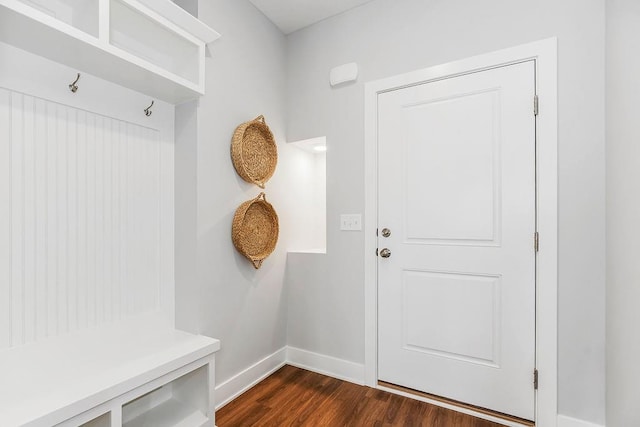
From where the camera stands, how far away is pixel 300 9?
87.1 inches

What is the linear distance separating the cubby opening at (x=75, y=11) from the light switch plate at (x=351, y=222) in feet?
5.35

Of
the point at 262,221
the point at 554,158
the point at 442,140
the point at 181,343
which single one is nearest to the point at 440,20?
the point at 442,140

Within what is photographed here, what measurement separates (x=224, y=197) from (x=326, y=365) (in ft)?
4.60

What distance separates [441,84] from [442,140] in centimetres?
34

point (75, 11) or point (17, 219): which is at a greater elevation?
point (75, 11)

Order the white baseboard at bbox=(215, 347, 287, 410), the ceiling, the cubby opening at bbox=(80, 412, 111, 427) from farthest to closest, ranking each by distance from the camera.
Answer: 1. the ceiling
2. the white baseboard at bbox=(215, 347, 287, 410)
3. the cubby opening at bbox=(80, 412, 111, 427)

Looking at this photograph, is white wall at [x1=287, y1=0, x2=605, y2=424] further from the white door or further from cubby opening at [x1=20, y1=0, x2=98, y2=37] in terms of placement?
cubby opening at [x1=20, y1=0, x2=98, y2=37]

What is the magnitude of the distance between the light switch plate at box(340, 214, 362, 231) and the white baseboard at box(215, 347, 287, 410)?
3.55ft

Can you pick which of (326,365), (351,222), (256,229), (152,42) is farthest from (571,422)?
(152,42)

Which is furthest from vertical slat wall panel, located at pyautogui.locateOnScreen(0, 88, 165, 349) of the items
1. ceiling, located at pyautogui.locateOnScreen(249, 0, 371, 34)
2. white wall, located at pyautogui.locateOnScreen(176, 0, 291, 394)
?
ceiling, located at pyautogui.locateOnScreen(249, 0, 371, 34)

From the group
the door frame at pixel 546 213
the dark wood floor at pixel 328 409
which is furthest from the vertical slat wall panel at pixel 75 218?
the door frame at pixel 546 213

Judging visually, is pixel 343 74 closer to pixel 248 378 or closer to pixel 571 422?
pixel 248 378

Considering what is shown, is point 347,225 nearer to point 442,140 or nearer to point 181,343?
point 442,140

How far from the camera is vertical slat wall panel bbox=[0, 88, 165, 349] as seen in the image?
4.05 ft
